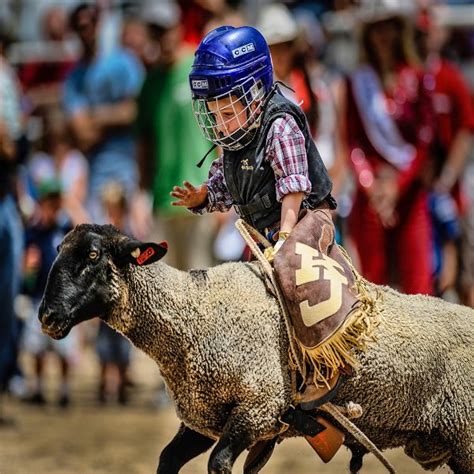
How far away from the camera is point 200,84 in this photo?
5.07 m

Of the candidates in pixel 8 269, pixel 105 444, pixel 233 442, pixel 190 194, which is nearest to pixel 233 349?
pixel 233 442

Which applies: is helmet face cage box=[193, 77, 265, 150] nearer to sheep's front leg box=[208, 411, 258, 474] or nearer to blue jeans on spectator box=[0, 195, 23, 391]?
sheep's front leg box=[208, 411, 258, 474]

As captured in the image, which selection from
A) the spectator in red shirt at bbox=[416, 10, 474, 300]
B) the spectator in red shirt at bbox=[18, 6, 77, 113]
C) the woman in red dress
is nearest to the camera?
the woman in red dress

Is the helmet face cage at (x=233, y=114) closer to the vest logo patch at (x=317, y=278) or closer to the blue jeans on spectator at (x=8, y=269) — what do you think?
the vest logo patch at (x=317, y=278)

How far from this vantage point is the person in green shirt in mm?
9180

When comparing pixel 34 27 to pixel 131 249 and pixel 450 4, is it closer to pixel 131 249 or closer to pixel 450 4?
pixel 450 4

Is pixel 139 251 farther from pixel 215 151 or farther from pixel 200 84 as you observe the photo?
pixel 215 151

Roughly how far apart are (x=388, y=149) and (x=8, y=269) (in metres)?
2.70

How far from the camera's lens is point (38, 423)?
9023mm

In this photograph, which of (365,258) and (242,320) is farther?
(365,258)

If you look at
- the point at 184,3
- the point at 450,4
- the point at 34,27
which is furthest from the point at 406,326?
the point at 34,27

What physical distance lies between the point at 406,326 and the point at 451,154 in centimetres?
375

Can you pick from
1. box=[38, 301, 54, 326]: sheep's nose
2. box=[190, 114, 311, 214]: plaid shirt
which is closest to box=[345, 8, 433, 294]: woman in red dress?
box=[190, 114, 311, 214]: plaid shirt

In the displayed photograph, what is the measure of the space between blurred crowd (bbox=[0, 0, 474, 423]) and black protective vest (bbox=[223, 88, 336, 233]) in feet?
3.59
